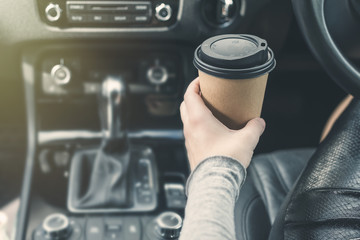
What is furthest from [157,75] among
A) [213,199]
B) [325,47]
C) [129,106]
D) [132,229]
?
[213,199]

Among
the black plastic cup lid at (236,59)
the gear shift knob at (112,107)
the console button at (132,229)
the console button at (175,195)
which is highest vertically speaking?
the black plastic cup lid at (236,59)

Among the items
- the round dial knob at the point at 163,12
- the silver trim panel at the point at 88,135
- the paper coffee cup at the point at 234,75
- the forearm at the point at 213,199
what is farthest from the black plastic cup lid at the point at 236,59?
the silver trim panel at the point at 88,135

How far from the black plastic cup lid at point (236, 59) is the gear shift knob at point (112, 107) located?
0.48 metres

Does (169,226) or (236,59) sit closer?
(236,59)

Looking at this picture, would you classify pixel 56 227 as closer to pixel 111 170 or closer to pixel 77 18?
pixel 111 170

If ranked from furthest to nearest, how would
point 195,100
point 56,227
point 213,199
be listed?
point 56,227 < point 195,100 < point 213,199

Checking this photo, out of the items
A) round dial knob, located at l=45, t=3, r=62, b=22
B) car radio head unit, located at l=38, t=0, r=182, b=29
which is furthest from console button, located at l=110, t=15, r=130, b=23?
round dial knob, located at l=45, t=3, r=62, b=22

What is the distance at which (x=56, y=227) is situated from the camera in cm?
104

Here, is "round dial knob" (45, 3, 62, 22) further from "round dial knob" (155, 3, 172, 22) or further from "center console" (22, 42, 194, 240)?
"round dial knob" (155, 3, 172, 22)

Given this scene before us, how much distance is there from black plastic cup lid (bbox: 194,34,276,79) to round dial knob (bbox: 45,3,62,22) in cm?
50

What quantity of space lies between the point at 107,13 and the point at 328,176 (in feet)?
1.97

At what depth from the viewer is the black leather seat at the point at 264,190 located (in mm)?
989

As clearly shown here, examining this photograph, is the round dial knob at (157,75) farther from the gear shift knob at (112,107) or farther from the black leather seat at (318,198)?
the black leather seat at (318,198)

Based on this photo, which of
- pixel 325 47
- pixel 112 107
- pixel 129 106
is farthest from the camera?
pixel 129 106
